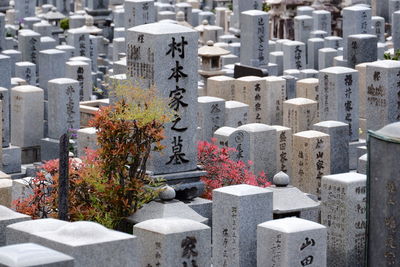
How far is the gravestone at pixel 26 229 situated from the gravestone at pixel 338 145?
6715mm

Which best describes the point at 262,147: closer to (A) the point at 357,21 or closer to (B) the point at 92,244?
(B) the point at 92,244

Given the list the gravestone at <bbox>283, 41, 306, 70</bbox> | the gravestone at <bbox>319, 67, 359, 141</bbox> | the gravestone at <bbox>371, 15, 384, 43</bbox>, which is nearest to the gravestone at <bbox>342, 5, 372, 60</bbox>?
the gravestone at <bbox>283, 41, 306, 70</bbox>

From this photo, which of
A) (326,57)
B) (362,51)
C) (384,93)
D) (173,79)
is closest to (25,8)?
(326,57)

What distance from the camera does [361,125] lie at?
19781mm

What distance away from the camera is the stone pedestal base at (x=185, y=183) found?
14.1 metres

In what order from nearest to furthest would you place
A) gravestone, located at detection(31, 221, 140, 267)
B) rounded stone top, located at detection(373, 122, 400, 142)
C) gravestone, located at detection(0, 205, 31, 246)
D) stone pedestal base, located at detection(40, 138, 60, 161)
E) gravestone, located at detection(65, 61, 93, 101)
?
1. rounded stone top, located at detection(373, 122, 400, 142)
2. gravestone, located at detection(31, 221, 140, 267)
3. gravestone, located at detection(0, 205, 31, 246)
4. stone pedestal base, located at detection(40, 138, 60, 161)
5. gravestone, located at detection(65, 61, 93, 101)

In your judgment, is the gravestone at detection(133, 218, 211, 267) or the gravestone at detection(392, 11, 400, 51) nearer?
the gravestone at detection(133, 218, 211, 267)

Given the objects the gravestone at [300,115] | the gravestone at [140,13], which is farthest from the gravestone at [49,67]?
the gravestone at [300,115]

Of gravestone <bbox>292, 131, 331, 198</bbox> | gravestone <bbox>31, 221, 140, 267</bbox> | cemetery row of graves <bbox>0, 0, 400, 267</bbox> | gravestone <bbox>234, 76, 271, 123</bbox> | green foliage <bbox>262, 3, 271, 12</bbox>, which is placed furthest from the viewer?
green foliage <bbox>262, 3, 271, 12</bbox>

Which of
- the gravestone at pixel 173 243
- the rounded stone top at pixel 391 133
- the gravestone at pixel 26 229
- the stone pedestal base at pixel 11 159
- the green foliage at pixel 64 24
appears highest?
the rounded stone top at pixel 391 133

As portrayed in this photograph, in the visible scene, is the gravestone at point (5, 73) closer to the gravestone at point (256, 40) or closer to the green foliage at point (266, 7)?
the gravestone at point (256, 40)

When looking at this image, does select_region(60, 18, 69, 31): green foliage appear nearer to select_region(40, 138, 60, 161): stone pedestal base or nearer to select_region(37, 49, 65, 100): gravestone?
select_region(37, 49, 65, 100): gravestone

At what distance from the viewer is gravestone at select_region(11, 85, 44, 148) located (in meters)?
19.2

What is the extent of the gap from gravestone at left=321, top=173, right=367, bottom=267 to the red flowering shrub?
4.23ft
